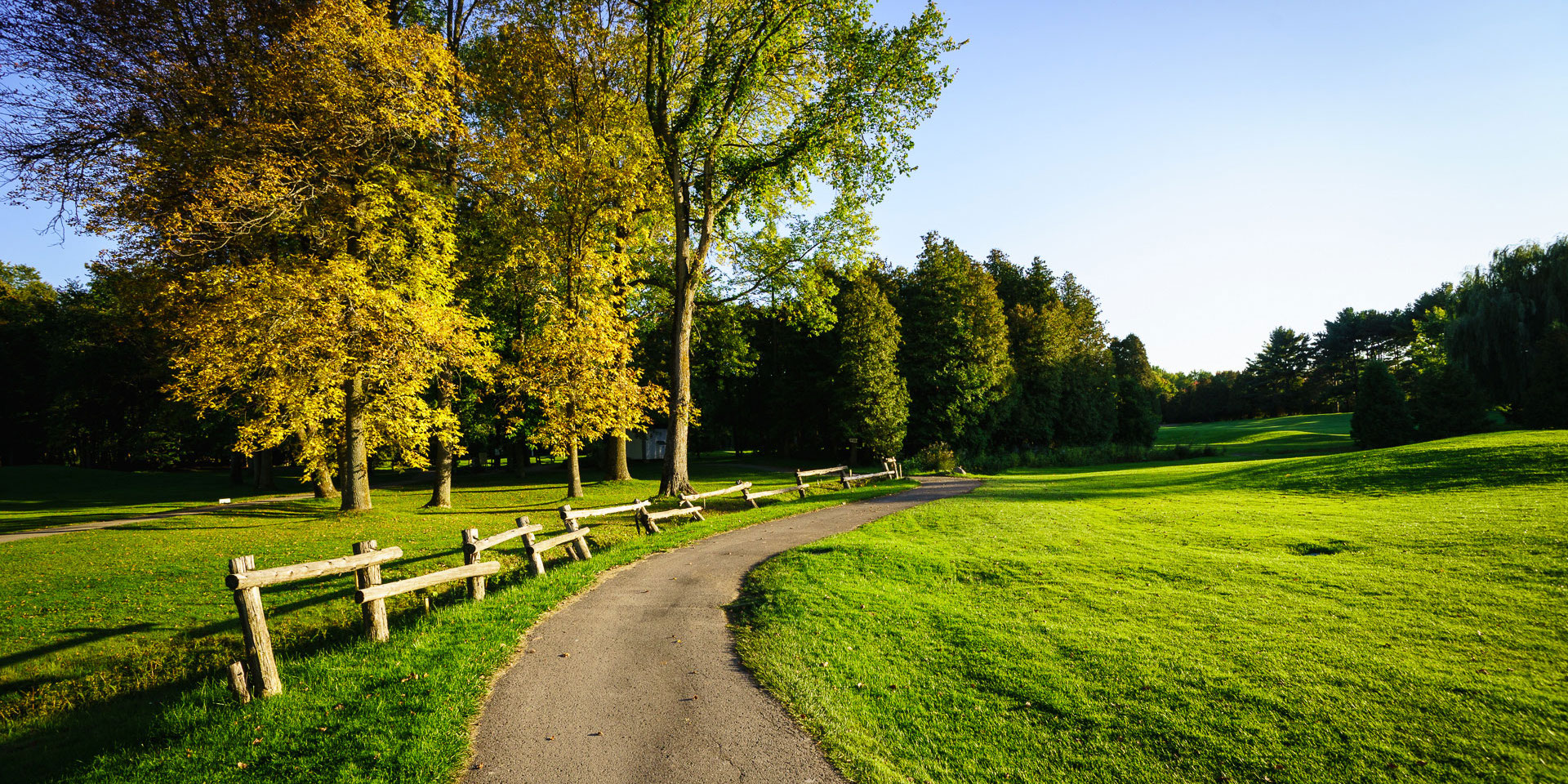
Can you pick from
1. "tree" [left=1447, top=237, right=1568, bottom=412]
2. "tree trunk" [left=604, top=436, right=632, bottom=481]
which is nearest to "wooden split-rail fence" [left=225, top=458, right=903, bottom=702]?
"tree trunk" [left=604, top=436, right=632, bottom=481]

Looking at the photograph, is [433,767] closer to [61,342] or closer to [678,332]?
[678,332]

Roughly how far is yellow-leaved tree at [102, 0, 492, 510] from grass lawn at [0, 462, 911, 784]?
4.21 m

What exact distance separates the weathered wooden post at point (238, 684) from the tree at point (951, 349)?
42243 mm

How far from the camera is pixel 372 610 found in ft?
26.8

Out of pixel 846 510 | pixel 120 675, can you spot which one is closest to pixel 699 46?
pixel 846 510

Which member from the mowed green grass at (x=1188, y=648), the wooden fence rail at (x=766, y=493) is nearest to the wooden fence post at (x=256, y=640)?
the mowed green grass at (x=1188, y=648)

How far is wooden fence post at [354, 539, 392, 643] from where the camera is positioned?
8148 millimetres

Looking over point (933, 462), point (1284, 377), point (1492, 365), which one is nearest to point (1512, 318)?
point (1492, 365)

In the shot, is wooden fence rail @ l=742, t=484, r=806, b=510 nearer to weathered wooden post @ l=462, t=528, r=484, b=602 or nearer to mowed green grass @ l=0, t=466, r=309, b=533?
weathered wooden post @ l=462, t=528, r=484, b=602

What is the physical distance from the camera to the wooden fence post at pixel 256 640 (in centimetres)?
659

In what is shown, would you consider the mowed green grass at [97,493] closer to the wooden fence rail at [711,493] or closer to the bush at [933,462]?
the wooden fence rail at [711,493]

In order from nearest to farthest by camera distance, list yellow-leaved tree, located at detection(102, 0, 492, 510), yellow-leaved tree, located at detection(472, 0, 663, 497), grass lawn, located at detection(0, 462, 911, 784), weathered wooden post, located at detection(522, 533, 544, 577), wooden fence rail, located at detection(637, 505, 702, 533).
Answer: grass lawn, located at detection(0, 462, 911, 784)
weathered wooden post, located at detection(522, 533, 544, 577)
wooden fence rail, located at detection(637, 505, 702, 533)
yellow-leaved tree, located at detection(102, 0, 492, 510)
yellow-leaved tree, located at detection(472, 0, 663, 497)

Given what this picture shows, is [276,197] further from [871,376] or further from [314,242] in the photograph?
[871,376]

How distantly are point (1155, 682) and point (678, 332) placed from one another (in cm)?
1881
